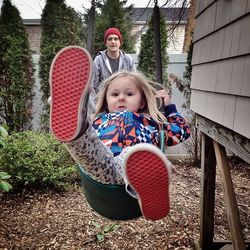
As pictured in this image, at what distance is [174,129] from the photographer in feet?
6.47

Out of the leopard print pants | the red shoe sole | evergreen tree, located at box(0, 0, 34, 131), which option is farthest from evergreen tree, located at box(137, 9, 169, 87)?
the red shoe sole

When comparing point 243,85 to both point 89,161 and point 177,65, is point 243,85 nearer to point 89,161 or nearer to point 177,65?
point 89,161

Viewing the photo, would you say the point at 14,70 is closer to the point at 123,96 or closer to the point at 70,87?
the point at 123,96

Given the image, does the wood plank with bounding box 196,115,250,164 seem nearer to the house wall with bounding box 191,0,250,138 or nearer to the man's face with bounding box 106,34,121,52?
the house wall with bounding box 191,0,250,138

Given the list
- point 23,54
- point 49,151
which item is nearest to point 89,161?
point 49,151

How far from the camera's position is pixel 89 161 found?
4.72ft

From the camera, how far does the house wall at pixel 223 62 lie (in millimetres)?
1694

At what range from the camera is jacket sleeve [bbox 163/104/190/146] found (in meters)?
1.96

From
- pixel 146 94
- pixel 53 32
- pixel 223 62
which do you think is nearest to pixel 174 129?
pixel 146 94

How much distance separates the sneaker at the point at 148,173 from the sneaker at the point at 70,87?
24cm

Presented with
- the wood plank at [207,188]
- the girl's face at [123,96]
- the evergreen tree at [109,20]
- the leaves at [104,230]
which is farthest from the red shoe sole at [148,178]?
the evergreen tree at [109,20]

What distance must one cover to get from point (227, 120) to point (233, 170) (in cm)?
352

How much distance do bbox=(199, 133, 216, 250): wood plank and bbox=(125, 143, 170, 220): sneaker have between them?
142cm

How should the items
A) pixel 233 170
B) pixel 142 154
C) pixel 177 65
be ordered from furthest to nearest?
pixel 177 65, pixel 233 170, pixel 142 154
